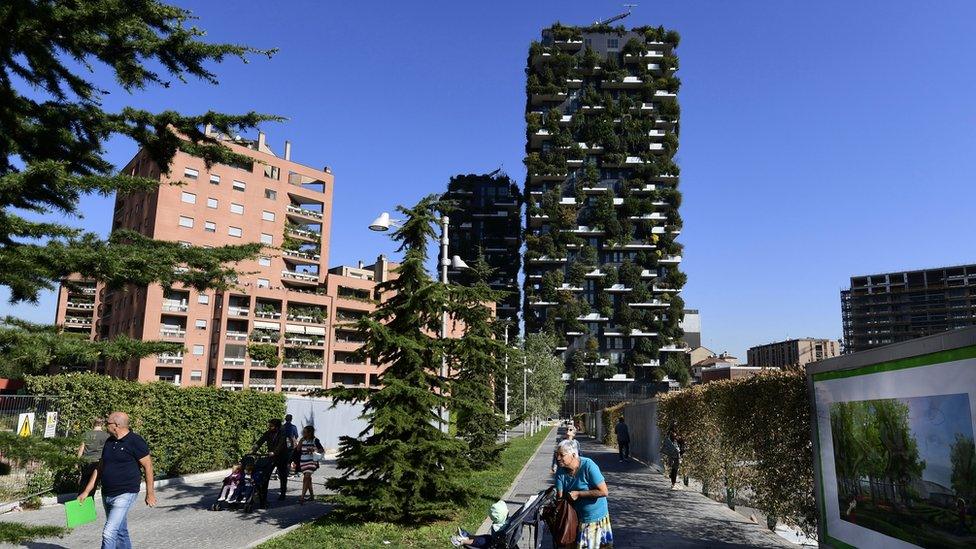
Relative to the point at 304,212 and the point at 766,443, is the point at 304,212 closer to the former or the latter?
the point at 304,212

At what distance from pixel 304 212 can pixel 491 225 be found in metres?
56.5

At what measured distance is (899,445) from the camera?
19.6ft

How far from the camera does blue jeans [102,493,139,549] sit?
654 centimetres

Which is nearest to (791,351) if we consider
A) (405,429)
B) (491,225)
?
(491,225)

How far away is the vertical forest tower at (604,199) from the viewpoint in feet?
296

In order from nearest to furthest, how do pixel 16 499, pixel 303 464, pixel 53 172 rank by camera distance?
pixel 53 172
pixel 16 499
pixel 303 464

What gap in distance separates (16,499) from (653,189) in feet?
300

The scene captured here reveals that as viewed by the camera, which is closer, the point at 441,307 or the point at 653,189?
the point at 441,307

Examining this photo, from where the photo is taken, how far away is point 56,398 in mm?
13383

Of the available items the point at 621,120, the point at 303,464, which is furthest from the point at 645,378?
the point at 303,464

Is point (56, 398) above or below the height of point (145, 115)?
below

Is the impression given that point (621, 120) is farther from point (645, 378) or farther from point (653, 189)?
point (645, 378)

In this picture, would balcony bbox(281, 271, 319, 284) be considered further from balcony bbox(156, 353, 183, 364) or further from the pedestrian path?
the pedestrian path

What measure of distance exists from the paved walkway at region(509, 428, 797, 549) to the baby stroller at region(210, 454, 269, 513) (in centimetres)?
506
